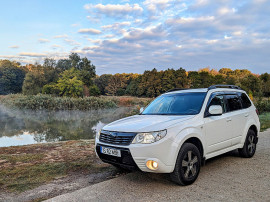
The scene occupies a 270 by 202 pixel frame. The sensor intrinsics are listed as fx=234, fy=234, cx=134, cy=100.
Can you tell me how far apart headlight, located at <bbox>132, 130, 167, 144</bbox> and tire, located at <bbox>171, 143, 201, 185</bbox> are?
0.49 metres

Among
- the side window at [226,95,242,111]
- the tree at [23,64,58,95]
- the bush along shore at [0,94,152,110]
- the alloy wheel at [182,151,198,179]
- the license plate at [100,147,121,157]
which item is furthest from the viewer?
the tree at [23,64,58,95]

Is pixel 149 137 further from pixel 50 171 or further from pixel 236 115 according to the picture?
pixel 50 171

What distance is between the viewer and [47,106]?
31344 millimetres

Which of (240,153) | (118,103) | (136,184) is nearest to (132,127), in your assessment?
(136,184)

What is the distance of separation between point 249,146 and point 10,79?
64.3 metres

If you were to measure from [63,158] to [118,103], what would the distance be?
31984mm

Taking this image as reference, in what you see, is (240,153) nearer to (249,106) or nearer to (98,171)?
(249,106)

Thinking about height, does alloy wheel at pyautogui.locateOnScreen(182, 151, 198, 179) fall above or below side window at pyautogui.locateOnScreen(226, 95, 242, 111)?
below

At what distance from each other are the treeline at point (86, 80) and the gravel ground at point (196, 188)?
34.8 m

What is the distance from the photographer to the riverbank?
449 centimetres

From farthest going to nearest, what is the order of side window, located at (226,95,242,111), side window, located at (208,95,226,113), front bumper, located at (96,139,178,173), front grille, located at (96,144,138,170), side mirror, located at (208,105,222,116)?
1. side window, located at (226,95,242,111)
2. side window, located at (208,95,226,113)
3. side mirror, located at (208,105,222,116)
4. front grille, located at (96,144,138,170)
5. front bumper, located at (96,139,178,173)

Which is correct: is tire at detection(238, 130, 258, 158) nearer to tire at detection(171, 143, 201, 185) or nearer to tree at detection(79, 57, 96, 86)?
tire at detection(171, 143, 201, 185)

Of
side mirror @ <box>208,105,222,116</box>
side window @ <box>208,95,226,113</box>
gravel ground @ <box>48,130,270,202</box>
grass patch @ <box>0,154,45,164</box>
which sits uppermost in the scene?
side window @ <box>208,95,226,113</box>

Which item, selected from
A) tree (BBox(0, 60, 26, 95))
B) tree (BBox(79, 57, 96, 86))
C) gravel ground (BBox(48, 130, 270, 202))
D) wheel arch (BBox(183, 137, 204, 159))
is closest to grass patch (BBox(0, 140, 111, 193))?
gravel ground (BBox(48, 130, 270, 202))
